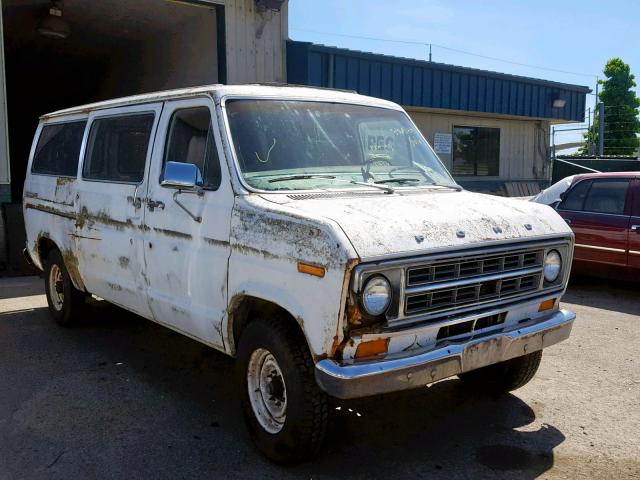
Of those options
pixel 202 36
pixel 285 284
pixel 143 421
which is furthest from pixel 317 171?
pixel 202 36

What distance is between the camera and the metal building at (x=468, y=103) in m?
12.7

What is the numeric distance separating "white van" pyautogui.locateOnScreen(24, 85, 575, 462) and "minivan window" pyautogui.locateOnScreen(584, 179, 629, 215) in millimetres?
4345

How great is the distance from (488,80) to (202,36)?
25.8 feet

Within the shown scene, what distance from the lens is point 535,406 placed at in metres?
4.42

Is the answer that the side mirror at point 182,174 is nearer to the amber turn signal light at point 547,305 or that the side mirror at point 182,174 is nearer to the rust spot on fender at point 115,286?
the rust spot on fender at point 115,286

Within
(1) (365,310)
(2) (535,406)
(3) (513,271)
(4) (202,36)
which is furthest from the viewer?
(4) (202,36)

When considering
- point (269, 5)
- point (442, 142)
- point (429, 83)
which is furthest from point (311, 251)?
point (442, 142)

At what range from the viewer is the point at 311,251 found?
3193 millimetres

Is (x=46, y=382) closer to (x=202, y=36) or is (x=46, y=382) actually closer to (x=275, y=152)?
(x=275, y=152)

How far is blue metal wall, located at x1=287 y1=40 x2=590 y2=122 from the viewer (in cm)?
1227

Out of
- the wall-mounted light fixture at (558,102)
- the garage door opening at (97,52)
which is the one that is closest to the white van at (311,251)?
the garage door opening at (97,52)

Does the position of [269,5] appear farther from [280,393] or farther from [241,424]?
[280,393]

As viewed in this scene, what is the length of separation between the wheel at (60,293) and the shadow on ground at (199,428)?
0.77 m

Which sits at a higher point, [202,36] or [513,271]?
[202,36]
